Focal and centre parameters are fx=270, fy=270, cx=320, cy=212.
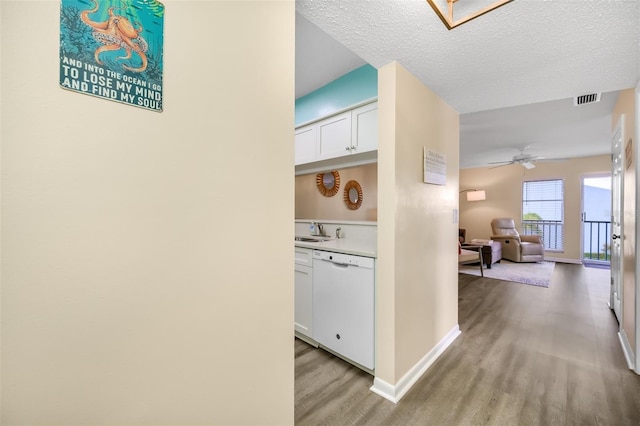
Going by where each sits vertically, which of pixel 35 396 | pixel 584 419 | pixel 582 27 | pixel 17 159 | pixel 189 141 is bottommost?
pixel 584 419

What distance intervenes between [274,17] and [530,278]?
5608 mm

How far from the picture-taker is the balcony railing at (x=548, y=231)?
648 centimetres

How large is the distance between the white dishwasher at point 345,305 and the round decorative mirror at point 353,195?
3.74 feet

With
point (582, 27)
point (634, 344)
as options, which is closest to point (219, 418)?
point (582, 27)

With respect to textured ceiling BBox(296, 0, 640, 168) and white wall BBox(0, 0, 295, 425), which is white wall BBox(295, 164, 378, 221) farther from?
white wall BBox(0, 0, 295, 425)

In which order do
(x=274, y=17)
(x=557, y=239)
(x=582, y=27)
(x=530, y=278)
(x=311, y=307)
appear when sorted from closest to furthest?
1. (x=274, y=17)
2. (x=582, y=27)
3. (x=311, y=307)
4. (x=530, y=278)
5. (x=557, y=239)

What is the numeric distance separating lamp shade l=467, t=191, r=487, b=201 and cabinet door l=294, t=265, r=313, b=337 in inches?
261

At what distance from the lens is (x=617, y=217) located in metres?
2.84

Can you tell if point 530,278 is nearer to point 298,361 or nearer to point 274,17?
point 298,361

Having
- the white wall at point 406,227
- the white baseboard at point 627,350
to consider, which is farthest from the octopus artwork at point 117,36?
the white baseboard at point 627,350

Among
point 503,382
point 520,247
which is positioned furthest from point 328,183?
point 520,247

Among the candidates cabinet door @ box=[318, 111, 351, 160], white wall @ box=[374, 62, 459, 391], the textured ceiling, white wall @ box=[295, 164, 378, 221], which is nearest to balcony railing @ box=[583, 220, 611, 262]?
the textured ceiling

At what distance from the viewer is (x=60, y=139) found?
63 cm

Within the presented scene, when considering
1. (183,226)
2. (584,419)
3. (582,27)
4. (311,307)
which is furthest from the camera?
(311,307)
